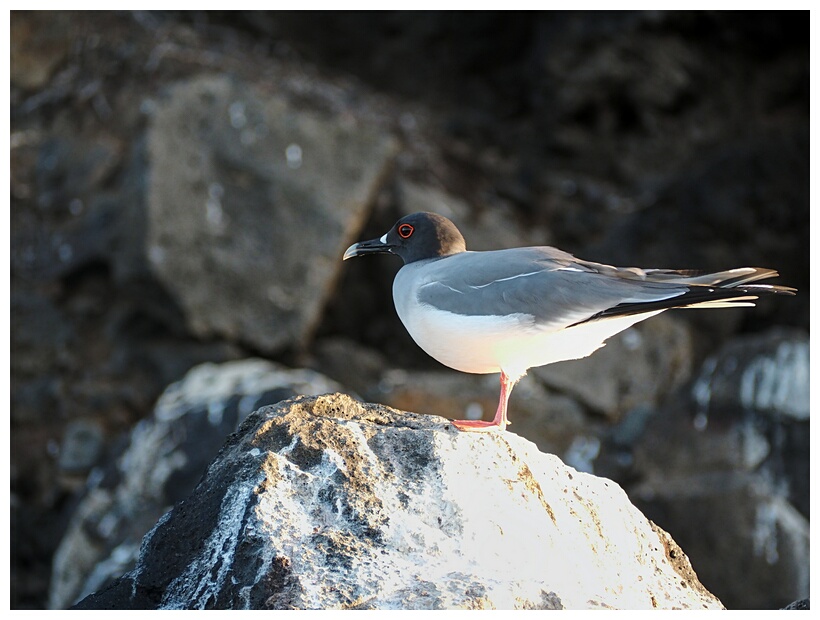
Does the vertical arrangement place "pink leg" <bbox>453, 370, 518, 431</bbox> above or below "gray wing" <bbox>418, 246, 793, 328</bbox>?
below

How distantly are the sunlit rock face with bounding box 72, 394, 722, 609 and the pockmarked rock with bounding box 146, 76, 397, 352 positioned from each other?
8.74 metres

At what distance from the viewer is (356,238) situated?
14203 millimetres

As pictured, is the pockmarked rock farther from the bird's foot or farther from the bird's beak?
the bird's foot

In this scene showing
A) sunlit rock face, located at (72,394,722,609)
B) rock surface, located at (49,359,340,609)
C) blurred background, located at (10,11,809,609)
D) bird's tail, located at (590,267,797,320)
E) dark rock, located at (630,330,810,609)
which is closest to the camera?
sunlit rock face, located at (72,394,722,609)

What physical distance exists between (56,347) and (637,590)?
1083 centimetres

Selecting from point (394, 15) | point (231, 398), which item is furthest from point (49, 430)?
point (394, 15)

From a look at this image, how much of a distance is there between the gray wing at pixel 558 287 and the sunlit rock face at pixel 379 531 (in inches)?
30.9

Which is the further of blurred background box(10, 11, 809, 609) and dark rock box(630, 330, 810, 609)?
blurred background box(10, 11, 809, 609)

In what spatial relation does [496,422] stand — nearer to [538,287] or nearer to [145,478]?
[538,287]

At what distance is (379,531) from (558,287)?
1.80 metres

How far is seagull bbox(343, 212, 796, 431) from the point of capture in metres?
5.47

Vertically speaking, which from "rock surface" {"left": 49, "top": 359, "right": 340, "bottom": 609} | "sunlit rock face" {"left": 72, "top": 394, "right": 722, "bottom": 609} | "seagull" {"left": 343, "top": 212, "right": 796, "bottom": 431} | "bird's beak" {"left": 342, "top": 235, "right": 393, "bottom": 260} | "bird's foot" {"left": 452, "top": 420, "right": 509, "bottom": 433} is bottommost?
"rock surface" {"left": 49, "top": 359, "right": 340, "bottom": 609}

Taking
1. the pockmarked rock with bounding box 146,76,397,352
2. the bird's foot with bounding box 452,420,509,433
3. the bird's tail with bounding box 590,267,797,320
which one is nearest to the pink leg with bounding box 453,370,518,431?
the bird's foot with bounding box 452,420,509,433
